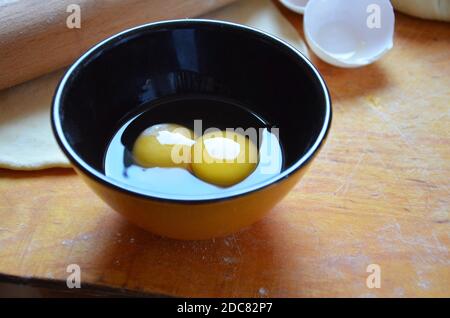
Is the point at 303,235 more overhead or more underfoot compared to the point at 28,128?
more underfoot

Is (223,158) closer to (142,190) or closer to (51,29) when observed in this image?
(142,190)

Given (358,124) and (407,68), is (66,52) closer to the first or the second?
(358,124)

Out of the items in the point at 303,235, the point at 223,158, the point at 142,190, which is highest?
the point at 142,190

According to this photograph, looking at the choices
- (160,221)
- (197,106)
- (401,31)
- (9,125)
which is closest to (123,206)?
(160,221)

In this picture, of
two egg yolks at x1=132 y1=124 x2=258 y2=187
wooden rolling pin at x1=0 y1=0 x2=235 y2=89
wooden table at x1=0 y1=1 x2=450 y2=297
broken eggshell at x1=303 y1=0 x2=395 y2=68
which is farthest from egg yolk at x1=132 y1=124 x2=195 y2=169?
broken eggshell at x1=303 y1=0 x2=395 y2=68

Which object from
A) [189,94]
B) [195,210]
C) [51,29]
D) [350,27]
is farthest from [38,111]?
[350,27]

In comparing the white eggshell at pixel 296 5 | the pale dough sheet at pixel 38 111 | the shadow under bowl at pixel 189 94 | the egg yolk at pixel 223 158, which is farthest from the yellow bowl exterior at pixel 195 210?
the white eggshell at pixel 296 5
